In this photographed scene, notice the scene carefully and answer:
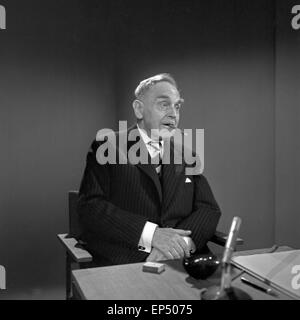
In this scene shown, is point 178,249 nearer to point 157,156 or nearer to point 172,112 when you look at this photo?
point 157,156

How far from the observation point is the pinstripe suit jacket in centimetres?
164

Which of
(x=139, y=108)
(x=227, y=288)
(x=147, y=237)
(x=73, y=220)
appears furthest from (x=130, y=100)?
(x=227, y=288)

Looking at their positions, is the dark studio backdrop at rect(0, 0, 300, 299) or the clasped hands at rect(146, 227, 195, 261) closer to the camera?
the clasped hands at rect(146, 227, 195, 261)

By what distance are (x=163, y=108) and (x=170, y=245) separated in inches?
28.3

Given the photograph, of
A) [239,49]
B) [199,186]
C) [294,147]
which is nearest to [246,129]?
[294,147]

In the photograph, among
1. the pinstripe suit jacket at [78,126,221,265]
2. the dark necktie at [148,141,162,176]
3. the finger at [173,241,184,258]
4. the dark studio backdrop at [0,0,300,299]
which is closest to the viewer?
the finger at [173,241,184,258]

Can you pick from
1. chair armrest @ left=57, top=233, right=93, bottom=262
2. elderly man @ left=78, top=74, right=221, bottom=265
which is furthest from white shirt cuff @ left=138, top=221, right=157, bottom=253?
chair armrest @ left=57, top=233, right=93, bottom=262

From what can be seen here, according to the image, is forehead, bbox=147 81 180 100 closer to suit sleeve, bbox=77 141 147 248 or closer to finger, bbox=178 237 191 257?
suit sleeve, bbox=77 141 147 248

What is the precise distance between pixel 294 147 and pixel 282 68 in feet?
1.81

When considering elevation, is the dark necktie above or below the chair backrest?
above

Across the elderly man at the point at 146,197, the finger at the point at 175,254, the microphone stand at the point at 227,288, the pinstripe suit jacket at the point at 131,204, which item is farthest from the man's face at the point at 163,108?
the microphone stand at the point at 227,288

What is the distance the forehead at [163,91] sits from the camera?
1803 mm

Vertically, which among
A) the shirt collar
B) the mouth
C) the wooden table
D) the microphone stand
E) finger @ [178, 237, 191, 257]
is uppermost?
the mouth

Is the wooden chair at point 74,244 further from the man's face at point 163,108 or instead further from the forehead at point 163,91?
the forehead at point 163,91
